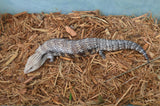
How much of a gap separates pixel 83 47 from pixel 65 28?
0.69 metres

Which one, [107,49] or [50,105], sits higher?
[107,49]

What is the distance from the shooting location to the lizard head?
269 centimetres

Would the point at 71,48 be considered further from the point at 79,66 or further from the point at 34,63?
the point at 34,63

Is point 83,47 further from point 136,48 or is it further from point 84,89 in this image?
point 136,48

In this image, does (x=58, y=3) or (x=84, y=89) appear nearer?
(x=84, y=89)

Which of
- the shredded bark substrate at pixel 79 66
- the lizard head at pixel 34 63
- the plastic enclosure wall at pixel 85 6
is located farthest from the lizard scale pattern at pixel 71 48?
the plastic enclosure wall at pixel 85 6

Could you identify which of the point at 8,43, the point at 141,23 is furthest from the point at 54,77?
the point at 141,23

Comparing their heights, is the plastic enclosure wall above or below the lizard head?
above

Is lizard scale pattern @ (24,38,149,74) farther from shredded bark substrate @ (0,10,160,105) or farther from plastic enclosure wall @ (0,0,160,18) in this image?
plastic enclosure wall @ (0,0,160,18)

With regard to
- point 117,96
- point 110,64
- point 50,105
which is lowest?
point 50,105

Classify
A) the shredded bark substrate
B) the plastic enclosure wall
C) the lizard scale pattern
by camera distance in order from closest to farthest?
the shredded bark substrate → the lizard scale pattern → the plastic enclosure wall

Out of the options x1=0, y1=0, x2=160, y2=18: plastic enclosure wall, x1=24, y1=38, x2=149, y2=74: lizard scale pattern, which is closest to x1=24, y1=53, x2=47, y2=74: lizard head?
x1=24, y1=38, x2=149, y2=74: lizard scale pattern

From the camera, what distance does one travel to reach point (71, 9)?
311 centimetres

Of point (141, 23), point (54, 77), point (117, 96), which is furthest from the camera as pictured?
point (141, 23)
